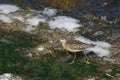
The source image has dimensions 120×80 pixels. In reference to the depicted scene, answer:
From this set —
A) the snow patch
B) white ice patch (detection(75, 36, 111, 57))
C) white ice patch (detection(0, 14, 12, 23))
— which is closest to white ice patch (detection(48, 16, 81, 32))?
white ice patch (detection(75, 36, 111, 57))

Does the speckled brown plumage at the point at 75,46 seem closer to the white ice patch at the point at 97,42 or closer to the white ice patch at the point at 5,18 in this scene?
the white ice patch at the point at 97,42

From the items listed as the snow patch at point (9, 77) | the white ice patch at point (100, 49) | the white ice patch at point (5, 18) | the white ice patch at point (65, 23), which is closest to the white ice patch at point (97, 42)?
the white ice patch at point (100, 49)

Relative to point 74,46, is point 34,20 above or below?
below

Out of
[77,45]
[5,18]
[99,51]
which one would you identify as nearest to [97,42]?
[99,51]

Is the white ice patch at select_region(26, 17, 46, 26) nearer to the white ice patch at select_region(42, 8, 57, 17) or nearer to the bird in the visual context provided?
the white ice patch at select_region(42, 8, 57, 17)

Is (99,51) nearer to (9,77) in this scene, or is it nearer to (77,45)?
(77,45)

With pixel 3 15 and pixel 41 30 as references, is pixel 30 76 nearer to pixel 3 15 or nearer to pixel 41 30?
pixel 41 30

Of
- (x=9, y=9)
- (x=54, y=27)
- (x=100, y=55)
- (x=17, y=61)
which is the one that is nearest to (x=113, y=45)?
(x=100, y=55)

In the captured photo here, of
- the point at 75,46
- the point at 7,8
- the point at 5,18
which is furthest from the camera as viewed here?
the point at 7,8
